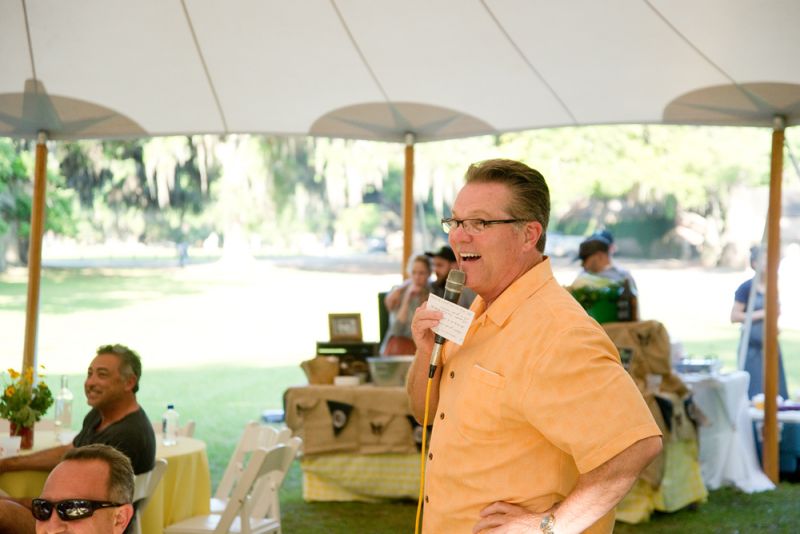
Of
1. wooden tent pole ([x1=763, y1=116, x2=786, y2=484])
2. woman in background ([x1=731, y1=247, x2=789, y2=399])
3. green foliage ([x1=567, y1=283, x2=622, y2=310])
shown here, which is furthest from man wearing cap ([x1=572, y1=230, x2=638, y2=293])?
woman in background ([x1=731, y1=247, x2=789, y2=399])

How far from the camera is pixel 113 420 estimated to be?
15.0 ft

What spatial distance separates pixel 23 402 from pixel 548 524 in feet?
11.9

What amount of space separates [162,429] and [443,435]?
12.5 ft

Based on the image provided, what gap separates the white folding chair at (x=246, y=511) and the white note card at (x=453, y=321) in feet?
8.54

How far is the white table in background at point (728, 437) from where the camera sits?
23.9ft

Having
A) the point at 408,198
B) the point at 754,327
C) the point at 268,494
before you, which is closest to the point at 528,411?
the point at 268,494

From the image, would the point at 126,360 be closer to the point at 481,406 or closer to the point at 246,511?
the point at 246,511

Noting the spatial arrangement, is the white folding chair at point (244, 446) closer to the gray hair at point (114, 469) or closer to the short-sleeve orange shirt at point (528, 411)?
the gray hair at point (114, 469)

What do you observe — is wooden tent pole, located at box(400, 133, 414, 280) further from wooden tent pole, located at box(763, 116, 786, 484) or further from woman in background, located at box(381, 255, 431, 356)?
wooden tent pole, located at box(763, 116, 786, 484)

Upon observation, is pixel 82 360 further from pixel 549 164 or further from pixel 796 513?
pixel 796 513

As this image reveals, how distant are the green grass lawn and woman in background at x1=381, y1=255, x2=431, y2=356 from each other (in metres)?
1.04

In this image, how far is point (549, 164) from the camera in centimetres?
2155

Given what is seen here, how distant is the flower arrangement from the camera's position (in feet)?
16.8

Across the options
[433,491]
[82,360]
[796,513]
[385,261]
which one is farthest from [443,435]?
[385,261]
